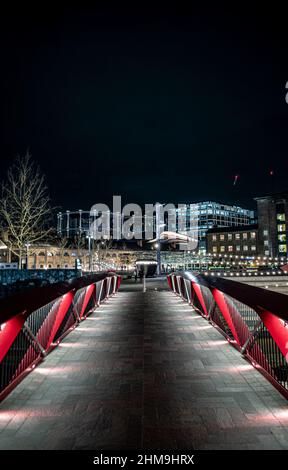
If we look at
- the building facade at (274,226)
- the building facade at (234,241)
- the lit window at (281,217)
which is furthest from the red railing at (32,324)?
the building facade at (234,241)

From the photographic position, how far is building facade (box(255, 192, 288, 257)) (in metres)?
96.4

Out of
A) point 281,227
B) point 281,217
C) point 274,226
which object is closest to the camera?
point 281,227

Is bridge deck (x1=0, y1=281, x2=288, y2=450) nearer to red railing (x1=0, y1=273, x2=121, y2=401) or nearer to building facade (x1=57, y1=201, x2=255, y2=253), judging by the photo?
red railing (x1=0, y1=273, x2=121, y2=401)

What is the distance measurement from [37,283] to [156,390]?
22.8 metres

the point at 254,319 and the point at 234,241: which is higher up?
the point at 234,241

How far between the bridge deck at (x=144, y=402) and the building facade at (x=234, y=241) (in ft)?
321

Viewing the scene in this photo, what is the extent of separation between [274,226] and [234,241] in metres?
12.7

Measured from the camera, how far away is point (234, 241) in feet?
347

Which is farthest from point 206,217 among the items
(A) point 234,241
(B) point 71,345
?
(B) point 71,345

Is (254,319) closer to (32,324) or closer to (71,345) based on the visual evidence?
(71,345)

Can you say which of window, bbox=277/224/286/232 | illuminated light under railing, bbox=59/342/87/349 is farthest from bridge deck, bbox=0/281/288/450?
window, bbox=277/224/286/232

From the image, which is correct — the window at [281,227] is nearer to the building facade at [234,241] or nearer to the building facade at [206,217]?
the building facade at [234,241]

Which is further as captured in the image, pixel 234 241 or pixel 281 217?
pixel 234 241
